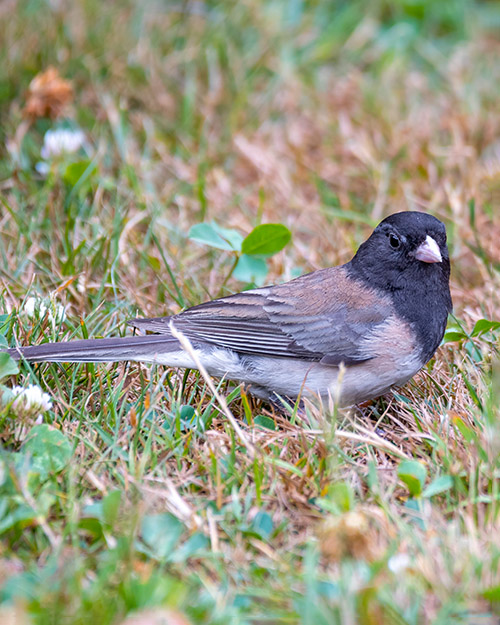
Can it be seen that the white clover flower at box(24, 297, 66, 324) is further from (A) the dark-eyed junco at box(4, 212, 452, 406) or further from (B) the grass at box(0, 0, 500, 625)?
(A) the dark-eyed junco at box(4, 212, 452, 406)

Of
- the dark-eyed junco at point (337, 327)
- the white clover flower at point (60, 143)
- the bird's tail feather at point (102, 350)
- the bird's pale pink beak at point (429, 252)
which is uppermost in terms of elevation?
the white clover flower at point (60, 143)

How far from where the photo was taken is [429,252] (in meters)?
2.72

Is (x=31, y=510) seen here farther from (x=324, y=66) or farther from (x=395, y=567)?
(x=324, y=66)

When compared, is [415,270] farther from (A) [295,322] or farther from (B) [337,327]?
(A) [295,322]

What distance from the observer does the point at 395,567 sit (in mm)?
1769

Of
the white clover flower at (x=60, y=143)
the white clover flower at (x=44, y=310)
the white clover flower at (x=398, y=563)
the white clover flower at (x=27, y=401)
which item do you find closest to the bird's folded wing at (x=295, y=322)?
the white clover flower at (x=44, y=310)

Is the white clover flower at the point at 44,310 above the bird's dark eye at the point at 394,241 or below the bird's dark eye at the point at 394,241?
above

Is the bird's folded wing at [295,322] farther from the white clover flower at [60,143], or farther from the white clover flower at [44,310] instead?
the white clover flower at [60,143]

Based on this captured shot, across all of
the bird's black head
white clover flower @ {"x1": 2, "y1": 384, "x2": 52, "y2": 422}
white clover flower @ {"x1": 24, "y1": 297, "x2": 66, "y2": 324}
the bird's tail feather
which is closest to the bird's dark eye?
the bird's black head

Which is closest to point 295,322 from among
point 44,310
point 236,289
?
point 236,289

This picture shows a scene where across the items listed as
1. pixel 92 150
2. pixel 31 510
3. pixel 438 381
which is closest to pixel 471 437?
pixel 438 381

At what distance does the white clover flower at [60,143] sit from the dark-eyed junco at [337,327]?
5.10 feet

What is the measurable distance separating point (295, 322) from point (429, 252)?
1.78ft

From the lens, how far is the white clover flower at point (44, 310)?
2758mm
